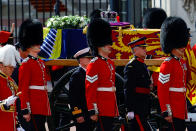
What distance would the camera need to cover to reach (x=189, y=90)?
7734mm

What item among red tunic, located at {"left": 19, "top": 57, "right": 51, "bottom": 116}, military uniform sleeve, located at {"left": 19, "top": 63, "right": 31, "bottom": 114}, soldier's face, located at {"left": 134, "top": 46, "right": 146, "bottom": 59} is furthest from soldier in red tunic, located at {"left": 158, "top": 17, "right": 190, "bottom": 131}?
military uniform sleeve, located at {"left": 19, "top": 63, "right": 31, "bottom": 114}

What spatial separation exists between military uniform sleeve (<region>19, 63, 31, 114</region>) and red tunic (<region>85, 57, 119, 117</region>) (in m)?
0.62

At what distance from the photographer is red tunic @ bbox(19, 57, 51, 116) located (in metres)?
6.59

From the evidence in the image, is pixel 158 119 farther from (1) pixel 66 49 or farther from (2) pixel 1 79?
(2) pixel 1 79

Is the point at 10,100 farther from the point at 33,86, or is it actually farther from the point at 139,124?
the point at 139,124

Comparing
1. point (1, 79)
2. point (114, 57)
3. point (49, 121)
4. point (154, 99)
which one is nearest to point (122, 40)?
point (114, 57)

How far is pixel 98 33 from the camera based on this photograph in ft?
22.8

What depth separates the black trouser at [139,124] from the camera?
6.76 m

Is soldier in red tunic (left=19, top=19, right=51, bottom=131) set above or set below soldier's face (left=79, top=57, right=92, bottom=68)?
below

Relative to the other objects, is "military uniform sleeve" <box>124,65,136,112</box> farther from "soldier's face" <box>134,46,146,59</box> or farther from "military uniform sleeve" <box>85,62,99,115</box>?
"military uniform sleeve" <box>85,62,99,115</box>

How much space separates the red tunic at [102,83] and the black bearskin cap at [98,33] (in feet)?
1.24

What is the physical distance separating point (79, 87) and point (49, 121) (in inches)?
36.0

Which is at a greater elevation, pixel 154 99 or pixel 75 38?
pixel 75 38

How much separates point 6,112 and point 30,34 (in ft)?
5.65
